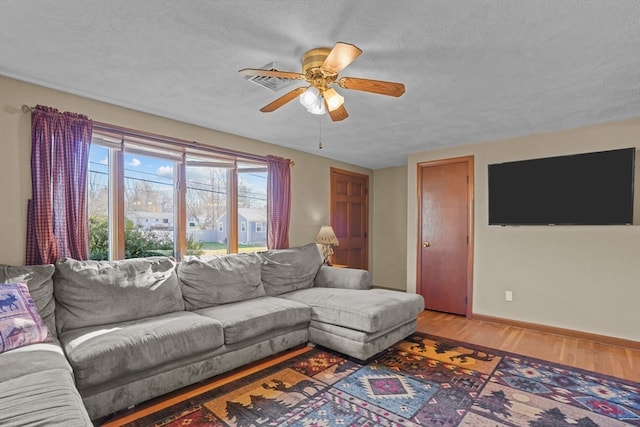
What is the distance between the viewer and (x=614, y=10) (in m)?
1.51

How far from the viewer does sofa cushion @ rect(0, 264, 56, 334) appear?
211 centimetres

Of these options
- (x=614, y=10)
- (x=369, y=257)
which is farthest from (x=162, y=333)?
(x=369, y=257)

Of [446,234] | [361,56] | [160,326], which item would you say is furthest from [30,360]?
[446,234]

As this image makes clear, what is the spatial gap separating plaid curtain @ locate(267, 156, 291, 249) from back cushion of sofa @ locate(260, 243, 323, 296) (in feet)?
0.83

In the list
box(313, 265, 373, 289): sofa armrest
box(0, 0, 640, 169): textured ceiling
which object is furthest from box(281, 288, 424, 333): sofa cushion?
box(0, 0, 640, 169): textured ceiling

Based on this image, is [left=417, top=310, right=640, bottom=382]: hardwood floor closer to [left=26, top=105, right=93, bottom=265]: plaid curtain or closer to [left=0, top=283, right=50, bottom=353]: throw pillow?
[left=0, top=283, right=50, bottom=353]: throw pillow

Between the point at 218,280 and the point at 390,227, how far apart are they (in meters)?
3.52

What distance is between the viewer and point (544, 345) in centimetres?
323

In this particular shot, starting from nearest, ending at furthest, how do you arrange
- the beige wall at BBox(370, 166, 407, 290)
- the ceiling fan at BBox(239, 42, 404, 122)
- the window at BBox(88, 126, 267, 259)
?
1. the ceiling fan at BBox(239, 42, 404, 122)
2. the window at BBox(88, 126, 267, 259)
3. the beige wall at BBox(370, 166, 407, 290)

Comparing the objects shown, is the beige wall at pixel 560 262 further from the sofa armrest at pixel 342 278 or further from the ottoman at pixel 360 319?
the sofa armrest at pixel 342 278

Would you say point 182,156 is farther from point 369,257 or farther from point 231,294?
point 369,257

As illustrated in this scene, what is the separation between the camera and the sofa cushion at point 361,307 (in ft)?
9.06

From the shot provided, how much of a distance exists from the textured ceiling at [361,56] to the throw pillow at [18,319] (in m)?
1.46

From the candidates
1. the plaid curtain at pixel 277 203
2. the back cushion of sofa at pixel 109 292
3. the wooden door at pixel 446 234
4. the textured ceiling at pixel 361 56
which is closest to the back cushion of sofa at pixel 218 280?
the back cushion of sofa at pixel 109 292
